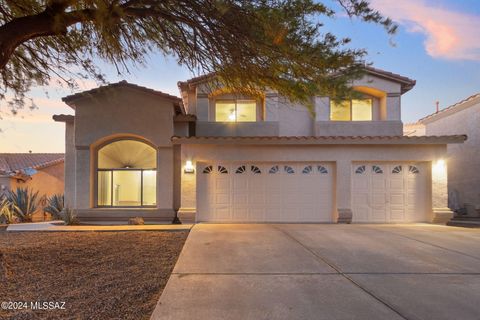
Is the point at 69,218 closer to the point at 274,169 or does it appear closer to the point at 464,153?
the point at 274,169

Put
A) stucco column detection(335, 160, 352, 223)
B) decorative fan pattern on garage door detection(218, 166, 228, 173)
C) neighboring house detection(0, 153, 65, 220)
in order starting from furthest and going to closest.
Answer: neighboring house detection(0, 153, 65, 220) → decorative fan pattern on garage door detection(218, 166, 228, 173) → stucco column detection(335, 160, 352, 223)

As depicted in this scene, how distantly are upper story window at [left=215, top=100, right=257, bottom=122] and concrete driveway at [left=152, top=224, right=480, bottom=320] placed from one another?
21.7 ft

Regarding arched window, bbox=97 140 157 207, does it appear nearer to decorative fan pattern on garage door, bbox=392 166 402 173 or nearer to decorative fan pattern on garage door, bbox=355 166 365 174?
decorative fan pattern on garage door, bbox=355 166 365 174

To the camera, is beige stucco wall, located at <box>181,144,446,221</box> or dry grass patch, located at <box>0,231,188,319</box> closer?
dry grass patch, located at <box>0,231,188,319</box>

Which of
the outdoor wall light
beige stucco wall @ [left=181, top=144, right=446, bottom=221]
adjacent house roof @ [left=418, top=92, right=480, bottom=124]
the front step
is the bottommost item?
the front step

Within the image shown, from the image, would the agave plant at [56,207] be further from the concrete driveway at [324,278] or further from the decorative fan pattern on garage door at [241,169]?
the decorative fan pattern on garage door at [241,169]

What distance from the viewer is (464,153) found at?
16.4 meters

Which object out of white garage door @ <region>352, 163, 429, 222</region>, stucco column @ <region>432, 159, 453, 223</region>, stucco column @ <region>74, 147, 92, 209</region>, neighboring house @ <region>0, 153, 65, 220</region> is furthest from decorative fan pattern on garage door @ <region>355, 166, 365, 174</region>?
neighboring house @ <region>0, 153, 65, 220</region>

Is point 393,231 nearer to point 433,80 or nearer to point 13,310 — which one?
point 13,310

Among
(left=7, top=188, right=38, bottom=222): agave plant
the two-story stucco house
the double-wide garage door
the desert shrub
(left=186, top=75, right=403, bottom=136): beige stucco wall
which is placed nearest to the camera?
the desert shrub

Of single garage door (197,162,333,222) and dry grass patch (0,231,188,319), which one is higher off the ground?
single garage door (197,162,333,222)

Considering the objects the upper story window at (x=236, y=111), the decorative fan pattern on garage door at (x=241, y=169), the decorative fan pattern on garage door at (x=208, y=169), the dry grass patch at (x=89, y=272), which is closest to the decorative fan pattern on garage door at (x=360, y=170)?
the decorative fan pattern on garage door at (x=241, y=169)

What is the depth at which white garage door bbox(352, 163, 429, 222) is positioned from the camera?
1245cm

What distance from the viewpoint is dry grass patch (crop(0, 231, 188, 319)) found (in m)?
4.36
